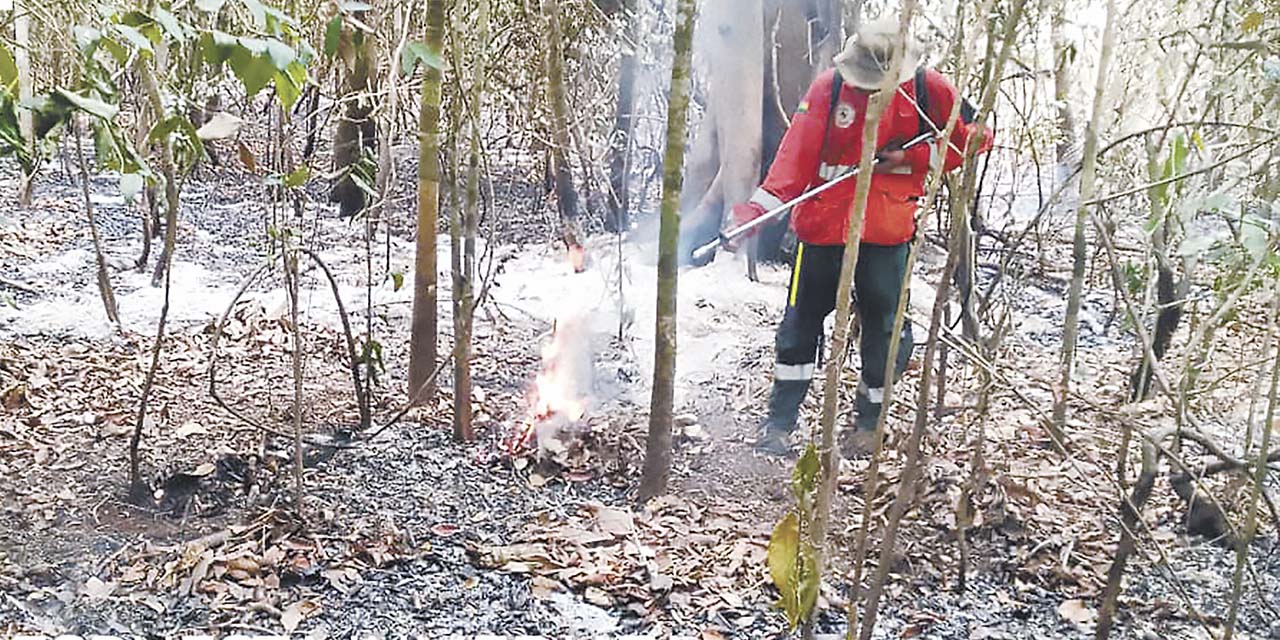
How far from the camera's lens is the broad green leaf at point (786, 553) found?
1739 millimetres

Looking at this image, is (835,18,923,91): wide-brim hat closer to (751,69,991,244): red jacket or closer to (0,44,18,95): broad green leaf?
(751,69,991,244): red jacket

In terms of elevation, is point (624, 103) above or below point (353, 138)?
above

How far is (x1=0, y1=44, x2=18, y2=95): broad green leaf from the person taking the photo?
168 centimetres

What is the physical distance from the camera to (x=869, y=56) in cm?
343

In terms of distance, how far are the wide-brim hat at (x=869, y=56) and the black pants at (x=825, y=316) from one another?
23.3 inches

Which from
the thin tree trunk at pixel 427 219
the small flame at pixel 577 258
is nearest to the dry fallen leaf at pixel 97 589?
the thin tree trunk at pixel 427 219

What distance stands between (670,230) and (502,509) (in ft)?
3.47

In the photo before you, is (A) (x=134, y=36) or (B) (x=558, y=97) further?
(B) (x=558, y=97)

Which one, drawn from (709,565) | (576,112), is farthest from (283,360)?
(576,112)

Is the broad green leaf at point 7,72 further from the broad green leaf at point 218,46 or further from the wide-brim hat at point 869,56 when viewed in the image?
the wide-brim hat at point 869,56

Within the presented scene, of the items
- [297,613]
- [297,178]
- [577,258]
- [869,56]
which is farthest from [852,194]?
[577,258]

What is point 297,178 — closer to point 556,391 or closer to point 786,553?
point 786,553

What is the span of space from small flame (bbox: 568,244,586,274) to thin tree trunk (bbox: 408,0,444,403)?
2.71 m

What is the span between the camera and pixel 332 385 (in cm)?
439
